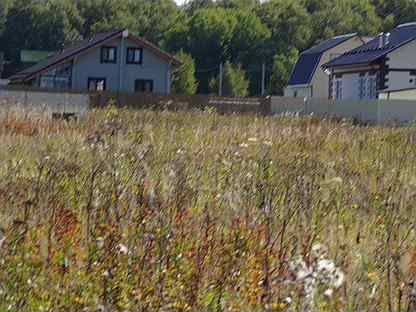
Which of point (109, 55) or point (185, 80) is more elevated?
point (109, 55)

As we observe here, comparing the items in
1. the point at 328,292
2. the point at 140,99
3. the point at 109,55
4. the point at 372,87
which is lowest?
the point at 328,292

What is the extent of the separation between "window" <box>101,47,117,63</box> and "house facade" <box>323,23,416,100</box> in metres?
12.8

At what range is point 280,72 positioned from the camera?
66812mm

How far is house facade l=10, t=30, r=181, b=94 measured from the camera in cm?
4953

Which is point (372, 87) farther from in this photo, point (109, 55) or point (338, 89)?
point (109, 55)

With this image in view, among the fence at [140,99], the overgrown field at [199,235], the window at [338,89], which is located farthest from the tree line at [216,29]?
the overgrown field at [199,235]

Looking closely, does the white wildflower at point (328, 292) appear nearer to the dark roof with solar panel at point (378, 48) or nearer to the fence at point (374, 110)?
the fence at point (374, 110)

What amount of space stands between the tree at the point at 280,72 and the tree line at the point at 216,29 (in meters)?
0.07

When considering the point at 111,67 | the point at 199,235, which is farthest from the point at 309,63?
the point at 199,235

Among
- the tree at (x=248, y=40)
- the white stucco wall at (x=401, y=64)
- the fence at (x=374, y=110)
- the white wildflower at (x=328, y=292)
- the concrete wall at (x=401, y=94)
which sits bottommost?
the white wildflower at (x=328, y=292)

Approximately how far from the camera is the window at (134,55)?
50281mm

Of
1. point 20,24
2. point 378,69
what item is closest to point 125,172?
point 378,69

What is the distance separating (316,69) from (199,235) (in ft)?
149

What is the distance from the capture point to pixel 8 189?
255 inches
